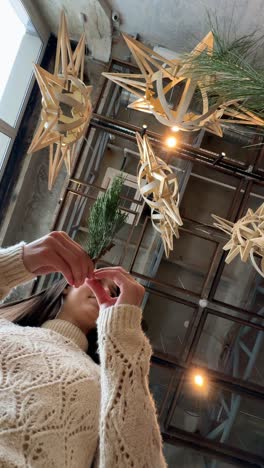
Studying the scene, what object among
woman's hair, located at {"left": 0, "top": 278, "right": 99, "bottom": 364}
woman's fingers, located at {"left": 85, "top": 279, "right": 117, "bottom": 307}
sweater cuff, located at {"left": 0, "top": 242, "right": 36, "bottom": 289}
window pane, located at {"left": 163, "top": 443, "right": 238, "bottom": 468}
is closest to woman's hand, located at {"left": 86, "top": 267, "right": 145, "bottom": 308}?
woman's fingers, located at {"left": 85, "top": 279, "right": 117, "bottom": 307}

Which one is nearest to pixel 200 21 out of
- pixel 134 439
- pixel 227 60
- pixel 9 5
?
pixel 9 5

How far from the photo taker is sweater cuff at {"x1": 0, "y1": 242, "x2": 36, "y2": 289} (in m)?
0.71

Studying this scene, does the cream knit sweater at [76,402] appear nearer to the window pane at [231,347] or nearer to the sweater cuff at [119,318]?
the sweater cuff at [119,318]

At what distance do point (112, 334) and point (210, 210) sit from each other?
1941 mm

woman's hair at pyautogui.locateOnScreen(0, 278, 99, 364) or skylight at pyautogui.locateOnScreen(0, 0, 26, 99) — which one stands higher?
skylight at pyautogui.locateOnScreen(0, 0, 26, 99)

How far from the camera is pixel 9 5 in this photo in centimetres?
192

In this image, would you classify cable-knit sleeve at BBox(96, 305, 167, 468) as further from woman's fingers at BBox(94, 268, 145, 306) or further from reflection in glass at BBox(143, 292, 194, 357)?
reflection in glass at BBox(143, 292, 194, 357)

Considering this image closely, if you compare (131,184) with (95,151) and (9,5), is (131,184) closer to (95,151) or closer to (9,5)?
(95,151)

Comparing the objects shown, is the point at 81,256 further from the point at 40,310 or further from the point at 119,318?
the point at 40,310

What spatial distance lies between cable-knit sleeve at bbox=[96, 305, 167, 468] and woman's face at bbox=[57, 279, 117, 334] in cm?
30

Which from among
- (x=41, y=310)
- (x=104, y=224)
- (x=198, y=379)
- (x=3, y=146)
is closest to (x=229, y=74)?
(x=104, y=224)

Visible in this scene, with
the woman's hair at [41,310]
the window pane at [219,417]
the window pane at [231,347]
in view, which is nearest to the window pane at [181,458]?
the window pane at [219,417]

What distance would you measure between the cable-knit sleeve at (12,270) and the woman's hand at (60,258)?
0.01 metres

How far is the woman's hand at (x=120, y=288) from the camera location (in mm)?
710
